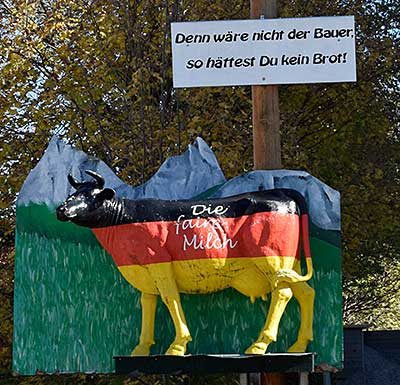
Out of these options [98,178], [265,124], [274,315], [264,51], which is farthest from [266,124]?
[274,315]

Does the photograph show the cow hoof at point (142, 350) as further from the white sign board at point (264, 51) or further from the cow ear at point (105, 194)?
the white sign board at point (264, 51)

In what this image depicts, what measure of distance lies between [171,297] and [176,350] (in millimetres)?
312

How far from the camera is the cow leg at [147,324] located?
5863mm

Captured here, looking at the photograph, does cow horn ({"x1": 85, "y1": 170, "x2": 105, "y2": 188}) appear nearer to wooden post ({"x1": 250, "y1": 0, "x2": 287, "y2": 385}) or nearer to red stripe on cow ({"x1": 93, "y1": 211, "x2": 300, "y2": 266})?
red stripe on cow ({"x1": 93, "y1": 211, "x2": 300, "y2": 266})

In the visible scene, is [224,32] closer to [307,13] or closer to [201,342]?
[201,342]

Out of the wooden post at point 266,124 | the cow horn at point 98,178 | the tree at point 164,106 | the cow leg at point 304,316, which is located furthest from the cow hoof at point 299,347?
the tree at point 164,106

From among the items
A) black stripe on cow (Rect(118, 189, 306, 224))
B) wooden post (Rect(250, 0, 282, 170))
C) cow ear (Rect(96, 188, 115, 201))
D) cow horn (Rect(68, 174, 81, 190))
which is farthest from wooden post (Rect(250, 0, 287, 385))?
cow horn (Rect(68, 174, 81, 190))

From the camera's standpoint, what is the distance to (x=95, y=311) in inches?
237

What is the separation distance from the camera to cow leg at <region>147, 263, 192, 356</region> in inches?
226

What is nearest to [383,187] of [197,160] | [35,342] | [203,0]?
[203,0]

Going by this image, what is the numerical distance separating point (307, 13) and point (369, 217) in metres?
2.35

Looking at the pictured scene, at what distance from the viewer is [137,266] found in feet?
19.0

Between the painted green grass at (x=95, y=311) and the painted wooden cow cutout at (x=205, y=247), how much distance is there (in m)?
0.09

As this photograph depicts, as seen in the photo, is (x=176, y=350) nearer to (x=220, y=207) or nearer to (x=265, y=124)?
(x=220, y=207)
